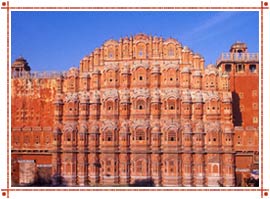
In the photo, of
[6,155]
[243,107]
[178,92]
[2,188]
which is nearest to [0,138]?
[6,155]

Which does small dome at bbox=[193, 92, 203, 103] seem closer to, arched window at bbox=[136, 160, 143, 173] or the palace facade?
the palace facade

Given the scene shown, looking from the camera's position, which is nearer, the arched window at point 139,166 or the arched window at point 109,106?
the arched window at point 139,166

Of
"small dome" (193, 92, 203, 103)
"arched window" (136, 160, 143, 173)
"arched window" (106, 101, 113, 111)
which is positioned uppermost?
"small dome" (193, 92, 203, 103)

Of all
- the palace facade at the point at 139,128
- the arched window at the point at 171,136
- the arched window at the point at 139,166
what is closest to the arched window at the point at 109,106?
the palace facade at the point at 139,128

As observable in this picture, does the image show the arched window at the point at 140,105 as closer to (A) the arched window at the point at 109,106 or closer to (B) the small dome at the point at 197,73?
(A) the arched window at the point at 109,106

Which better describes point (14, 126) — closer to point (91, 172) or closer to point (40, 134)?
point (40, 134)

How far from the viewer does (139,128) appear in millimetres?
27094

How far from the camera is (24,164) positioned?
91.2 feet

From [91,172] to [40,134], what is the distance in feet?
14.5

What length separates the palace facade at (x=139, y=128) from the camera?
87.8 feet

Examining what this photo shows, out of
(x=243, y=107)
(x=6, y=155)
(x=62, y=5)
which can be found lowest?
(x=6, y=155)

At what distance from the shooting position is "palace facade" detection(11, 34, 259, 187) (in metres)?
26.8

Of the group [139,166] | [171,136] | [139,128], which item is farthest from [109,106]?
[171,136]

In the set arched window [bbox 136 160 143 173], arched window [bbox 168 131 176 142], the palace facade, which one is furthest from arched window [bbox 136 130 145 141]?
arched window [bbox 168 131 176 142]
